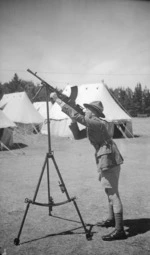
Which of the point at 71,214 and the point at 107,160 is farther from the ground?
the point at 107,160

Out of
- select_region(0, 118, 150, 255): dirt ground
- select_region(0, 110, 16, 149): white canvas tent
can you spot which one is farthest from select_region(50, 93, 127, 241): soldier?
select_region(0, 110, 16, 149): white canvas tent

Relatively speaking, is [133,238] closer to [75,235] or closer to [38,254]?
[75,235]

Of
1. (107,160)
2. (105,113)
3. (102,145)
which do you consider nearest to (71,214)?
(107,160)

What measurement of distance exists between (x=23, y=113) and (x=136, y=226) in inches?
672

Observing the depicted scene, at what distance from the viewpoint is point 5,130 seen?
1327 cm

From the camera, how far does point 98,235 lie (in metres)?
3.58

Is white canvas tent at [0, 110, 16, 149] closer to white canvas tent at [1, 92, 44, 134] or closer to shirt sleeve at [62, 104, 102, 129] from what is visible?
white canvas tent at [1, 92, 44, 134]

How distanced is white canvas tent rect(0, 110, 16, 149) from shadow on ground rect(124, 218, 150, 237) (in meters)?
9.73

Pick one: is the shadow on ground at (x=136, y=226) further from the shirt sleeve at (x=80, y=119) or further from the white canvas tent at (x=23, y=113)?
the white canvas tent at (x=23, y=113)

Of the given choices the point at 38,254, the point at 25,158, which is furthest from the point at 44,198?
the point at 25,158

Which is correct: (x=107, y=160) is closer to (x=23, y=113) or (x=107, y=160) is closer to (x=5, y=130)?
(x=5, y=130)

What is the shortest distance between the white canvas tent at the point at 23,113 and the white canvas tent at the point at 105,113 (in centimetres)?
157

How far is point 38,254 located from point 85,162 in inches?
244

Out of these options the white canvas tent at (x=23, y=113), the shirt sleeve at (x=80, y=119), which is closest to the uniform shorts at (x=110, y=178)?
the shirt sleeve at (x=80, y=119)
